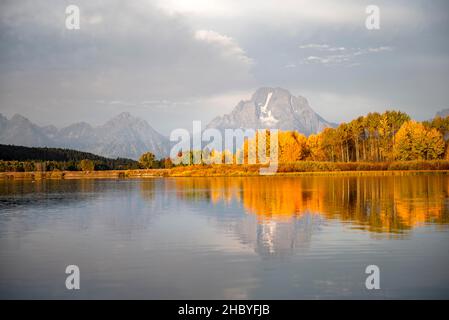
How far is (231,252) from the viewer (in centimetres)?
1900

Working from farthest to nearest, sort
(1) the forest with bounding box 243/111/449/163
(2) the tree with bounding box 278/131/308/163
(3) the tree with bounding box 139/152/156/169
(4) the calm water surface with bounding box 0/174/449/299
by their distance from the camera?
(3) the tree with bounding box 139/152/156/169 → (2) the tree with bounding box 278/131/308/163 → (1) the forest with bounding box 243/111/449/163 → (4) the calm water surface with bounding box 0/174/449/299

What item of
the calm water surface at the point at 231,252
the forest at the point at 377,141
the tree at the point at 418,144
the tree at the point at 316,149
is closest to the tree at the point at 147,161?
the forest at the point at 377,141

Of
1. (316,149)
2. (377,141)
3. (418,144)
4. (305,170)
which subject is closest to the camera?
(305,170)

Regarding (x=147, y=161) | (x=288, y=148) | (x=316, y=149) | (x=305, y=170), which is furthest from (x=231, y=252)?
(x=147, y=161)

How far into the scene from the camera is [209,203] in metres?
40.3

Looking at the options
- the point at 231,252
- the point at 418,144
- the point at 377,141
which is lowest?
the point at 231,252

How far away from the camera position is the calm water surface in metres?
14.0

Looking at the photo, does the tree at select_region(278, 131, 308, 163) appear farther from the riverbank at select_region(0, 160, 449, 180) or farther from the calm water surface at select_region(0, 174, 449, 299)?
the calm water surface at select_region(0, 174, 449, 299)

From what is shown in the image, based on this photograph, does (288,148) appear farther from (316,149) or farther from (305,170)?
(305,170)

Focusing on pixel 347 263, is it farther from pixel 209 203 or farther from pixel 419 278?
pixel 209 203

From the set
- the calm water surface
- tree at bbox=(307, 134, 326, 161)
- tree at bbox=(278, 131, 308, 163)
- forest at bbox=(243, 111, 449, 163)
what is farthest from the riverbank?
the calm water surface

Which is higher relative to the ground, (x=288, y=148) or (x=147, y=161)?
(x=288, y=148)
